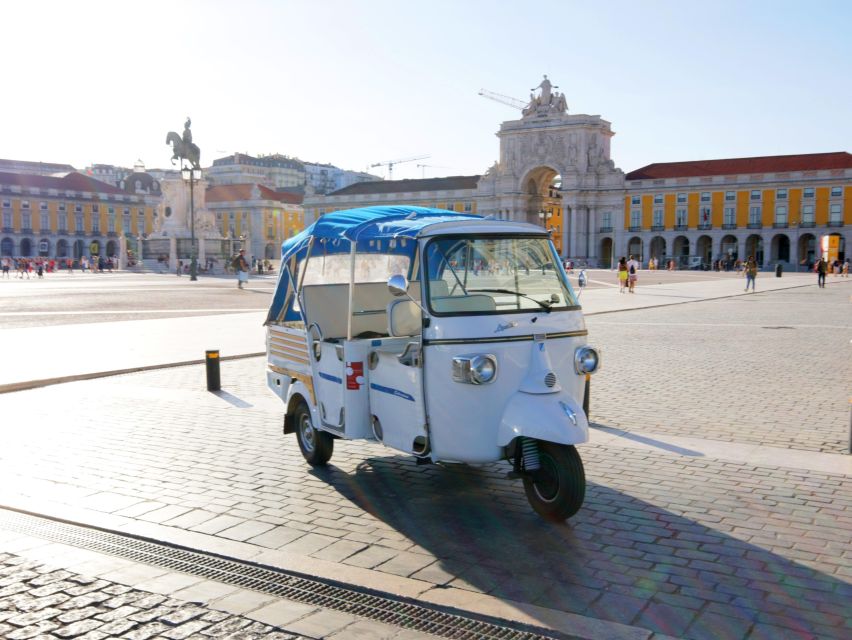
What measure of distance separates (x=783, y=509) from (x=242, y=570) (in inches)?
141

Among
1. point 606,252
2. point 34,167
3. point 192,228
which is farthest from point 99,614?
point 34,167

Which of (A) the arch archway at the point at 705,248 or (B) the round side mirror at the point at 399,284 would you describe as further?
(A) the arch archway at the point at 705,248

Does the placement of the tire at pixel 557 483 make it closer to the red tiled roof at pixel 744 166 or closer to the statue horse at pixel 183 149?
the statue horse at pixel 183 149

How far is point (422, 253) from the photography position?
5770mm

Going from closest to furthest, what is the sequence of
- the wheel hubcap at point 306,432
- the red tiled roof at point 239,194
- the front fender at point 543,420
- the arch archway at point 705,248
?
the front fender at point 543,420 < the wheel hubcap at point 306,432 < the arch archway at point 705,248 < the red tiled roof at point 239,194

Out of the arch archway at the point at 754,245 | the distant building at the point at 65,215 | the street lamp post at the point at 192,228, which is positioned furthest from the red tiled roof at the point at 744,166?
the distant building at the point at 65,215

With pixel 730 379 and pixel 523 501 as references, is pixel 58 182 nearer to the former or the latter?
pixel 730 379

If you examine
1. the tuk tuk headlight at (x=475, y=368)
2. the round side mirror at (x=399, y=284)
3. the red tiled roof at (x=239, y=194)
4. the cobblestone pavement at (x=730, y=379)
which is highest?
the red tiled roof at (x=239, y=194)

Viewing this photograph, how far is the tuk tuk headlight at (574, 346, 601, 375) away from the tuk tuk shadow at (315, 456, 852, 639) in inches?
37.2

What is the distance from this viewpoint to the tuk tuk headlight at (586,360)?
230 inches

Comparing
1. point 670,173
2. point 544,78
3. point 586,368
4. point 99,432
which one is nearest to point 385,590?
point 586,368

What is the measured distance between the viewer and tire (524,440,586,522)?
208 inches

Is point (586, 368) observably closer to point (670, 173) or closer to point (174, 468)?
point (174, 468)

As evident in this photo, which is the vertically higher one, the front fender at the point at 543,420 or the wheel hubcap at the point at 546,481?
the front fender at the point at 543,420
